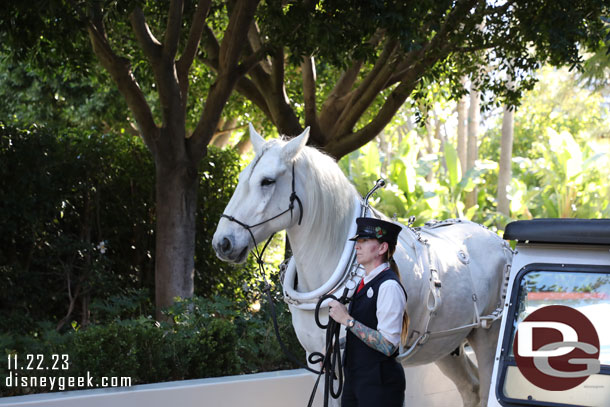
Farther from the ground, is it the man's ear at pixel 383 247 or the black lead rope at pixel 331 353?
the man's ear at pixel 383 247

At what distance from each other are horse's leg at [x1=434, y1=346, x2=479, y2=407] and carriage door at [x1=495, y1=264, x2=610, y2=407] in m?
2.03

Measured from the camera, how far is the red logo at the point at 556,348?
10.7ft

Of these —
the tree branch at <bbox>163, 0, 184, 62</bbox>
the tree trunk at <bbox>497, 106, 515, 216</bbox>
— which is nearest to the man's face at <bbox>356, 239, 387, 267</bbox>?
the tree branch at <bbox>163, 0, 184, 62</bbox>

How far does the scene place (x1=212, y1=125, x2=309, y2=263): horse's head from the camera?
13.1ft

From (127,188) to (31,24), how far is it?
133 inches

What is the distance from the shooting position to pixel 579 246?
11.0 ft

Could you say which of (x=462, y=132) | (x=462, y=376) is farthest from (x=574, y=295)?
(x=462, y=132)

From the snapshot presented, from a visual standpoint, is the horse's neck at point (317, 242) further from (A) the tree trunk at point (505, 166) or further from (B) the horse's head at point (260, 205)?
(A) the tree trunk at point (505, 166)

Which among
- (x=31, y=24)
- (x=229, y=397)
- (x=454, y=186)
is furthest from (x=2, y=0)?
(x=454, y=186)

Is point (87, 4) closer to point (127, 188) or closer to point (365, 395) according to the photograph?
point (127, 188)

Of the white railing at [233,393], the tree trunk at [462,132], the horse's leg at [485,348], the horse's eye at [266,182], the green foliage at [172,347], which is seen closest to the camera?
the horse's eye at [266,182]

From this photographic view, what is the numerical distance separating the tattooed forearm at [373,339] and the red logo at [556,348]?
650 millimetres

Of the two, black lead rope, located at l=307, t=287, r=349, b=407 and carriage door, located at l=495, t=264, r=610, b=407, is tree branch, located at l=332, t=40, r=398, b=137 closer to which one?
black lead rope, located at l=307, t=287, r=349, b=407

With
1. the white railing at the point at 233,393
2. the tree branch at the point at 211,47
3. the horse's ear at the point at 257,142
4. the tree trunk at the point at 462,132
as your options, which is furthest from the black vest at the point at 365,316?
the tree trunk at the point at 462,132
